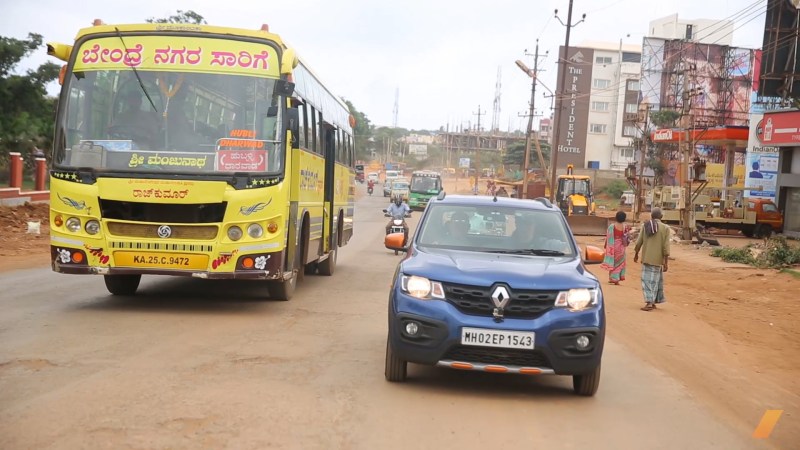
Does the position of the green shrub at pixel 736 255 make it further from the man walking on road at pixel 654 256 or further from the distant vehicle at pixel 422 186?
the distant vehicle at pixel 422 186

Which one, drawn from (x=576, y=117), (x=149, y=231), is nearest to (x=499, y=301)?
(x=149, y=231)

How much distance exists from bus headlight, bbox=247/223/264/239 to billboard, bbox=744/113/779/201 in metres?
38.5

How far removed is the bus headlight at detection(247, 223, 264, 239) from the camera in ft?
33.2

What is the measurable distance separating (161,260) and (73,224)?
112 centimetres

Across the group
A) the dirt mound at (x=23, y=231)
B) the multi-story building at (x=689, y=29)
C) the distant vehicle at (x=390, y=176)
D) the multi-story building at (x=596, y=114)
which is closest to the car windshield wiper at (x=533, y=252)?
the dirt mound at (x=23, y=231)

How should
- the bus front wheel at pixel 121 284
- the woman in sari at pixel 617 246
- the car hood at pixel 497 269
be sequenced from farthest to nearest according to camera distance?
the woman in sari at pixel 617 246 < the bus front wheel at pixel 121 284 < the car hood at pixel 497 269

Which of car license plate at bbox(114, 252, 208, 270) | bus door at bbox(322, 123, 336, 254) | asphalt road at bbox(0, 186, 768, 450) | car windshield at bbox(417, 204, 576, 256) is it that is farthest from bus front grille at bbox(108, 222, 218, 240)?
bus door at bbox(322, 123, 336, 254)

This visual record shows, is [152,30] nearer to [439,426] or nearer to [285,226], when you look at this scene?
[285,226]

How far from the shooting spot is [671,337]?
11.5m

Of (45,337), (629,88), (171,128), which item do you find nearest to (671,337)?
(171,128)

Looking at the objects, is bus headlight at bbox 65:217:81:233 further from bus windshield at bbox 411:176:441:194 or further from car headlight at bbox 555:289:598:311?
bus windshield at bbox 411:176:441:194

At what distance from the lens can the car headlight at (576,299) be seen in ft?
22.0

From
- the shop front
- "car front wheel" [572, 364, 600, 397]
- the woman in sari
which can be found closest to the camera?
"car front wheel" [572, 364, 600, 397]

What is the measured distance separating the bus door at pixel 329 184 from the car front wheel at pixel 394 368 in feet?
26.4
